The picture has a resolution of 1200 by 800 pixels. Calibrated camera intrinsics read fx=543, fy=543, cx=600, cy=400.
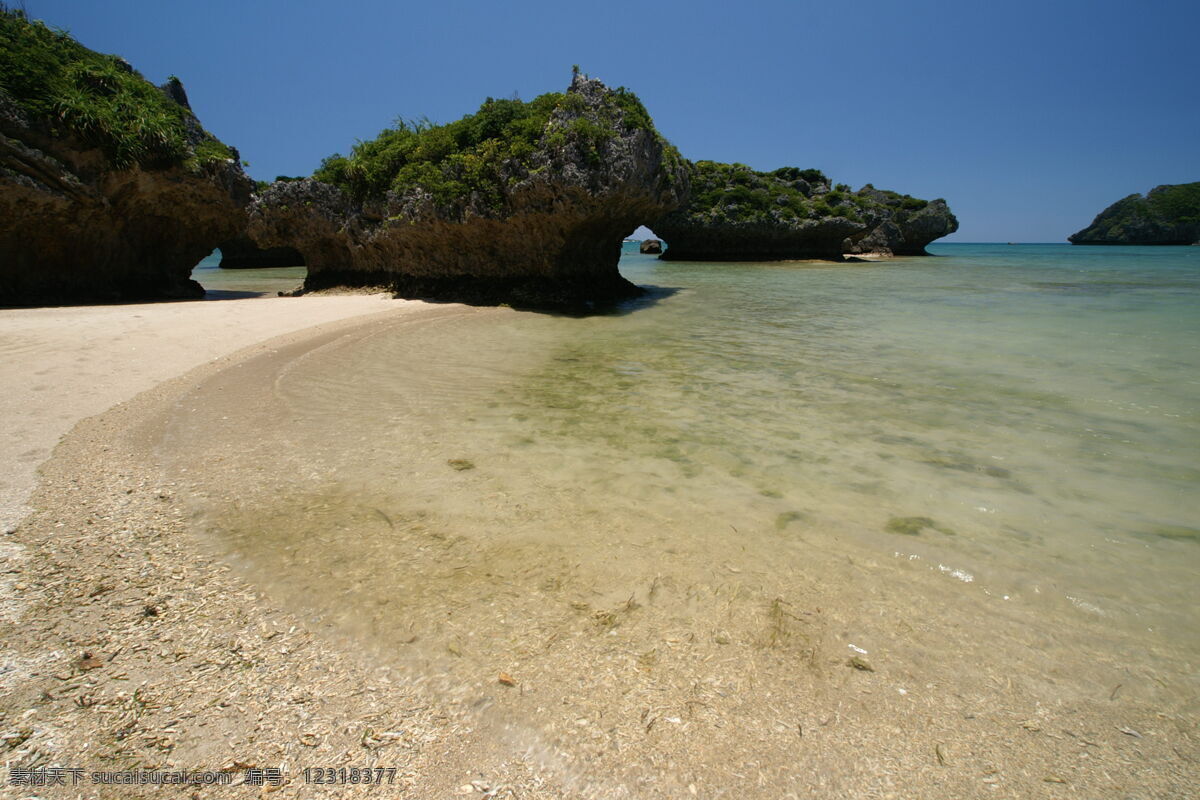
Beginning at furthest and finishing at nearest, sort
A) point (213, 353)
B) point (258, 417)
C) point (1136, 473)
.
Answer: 1. point (213, 353)
2. point (258, 417)
3. point (1136, 473)

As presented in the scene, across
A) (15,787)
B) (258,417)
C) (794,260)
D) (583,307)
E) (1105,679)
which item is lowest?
(1105,679)

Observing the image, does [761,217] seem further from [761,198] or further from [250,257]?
→ [250,257]

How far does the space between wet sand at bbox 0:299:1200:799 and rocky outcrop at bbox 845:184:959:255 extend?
162 ft

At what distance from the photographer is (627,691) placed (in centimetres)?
230

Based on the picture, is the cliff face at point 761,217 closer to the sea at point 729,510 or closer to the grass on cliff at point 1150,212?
the sea at point 729,510

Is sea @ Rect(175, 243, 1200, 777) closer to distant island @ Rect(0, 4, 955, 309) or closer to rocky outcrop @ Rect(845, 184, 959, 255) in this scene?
distant island @ Rect(0, 4, 955, 309)

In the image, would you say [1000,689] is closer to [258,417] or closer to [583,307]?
[258,417]

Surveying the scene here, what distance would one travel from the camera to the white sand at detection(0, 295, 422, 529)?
467 centimetres

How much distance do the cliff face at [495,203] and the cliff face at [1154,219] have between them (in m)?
112

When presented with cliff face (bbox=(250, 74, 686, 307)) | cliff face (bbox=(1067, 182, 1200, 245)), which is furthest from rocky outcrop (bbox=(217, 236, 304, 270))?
cliff face (bbox=(1067, 182, 1200, 245))

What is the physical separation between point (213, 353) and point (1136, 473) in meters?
11.6

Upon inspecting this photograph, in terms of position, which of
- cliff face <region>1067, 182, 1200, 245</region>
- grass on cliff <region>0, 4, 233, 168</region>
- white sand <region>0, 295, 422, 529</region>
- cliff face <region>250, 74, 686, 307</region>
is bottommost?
white sand <region>0, 295, 422, 529</region>

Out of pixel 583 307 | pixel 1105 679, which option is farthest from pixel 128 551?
pixel 583 307

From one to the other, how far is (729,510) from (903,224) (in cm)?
5304
